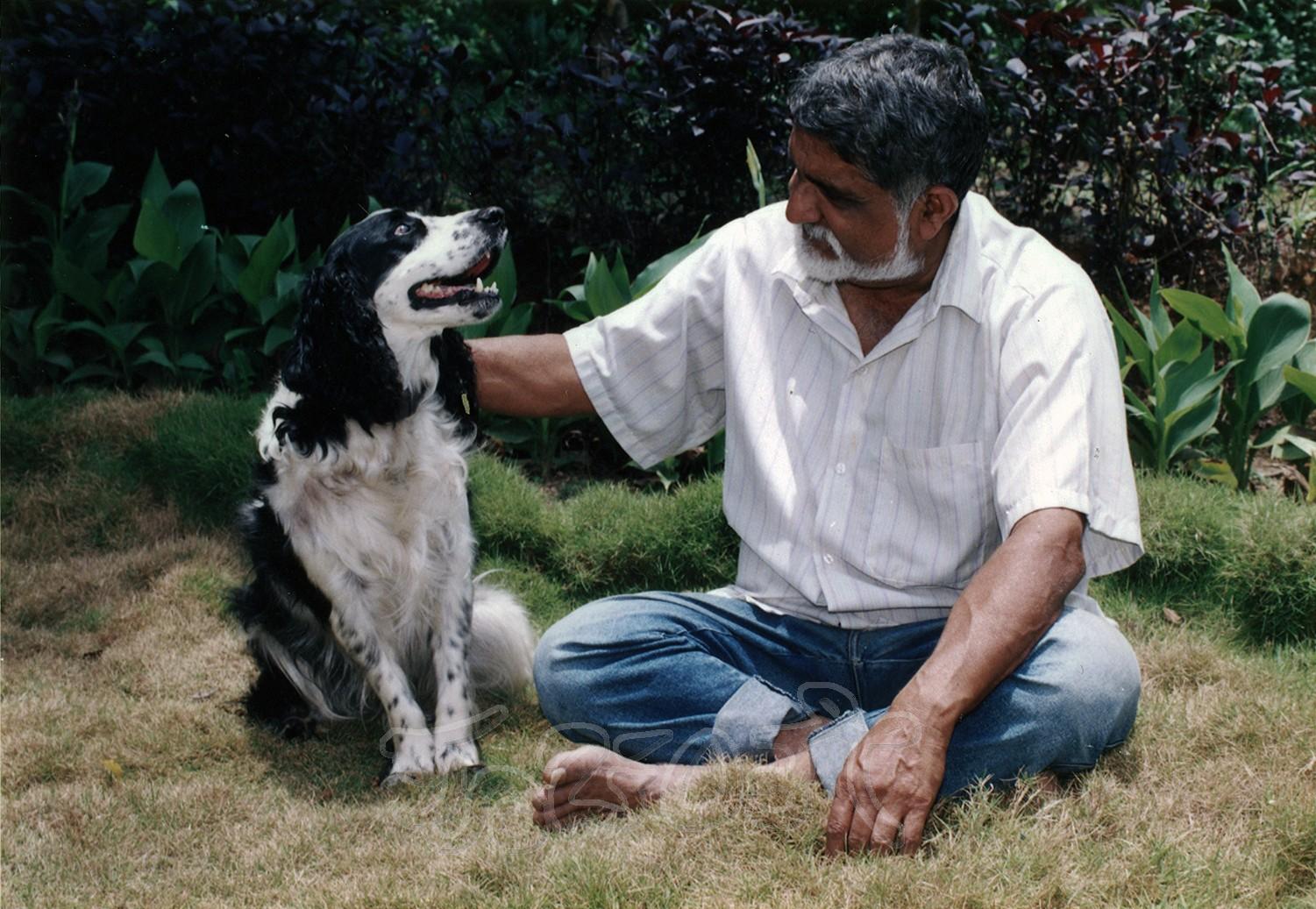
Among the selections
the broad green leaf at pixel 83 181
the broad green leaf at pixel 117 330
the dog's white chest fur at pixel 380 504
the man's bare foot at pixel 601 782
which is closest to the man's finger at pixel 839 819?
the man's bare foot at pixel 601 782

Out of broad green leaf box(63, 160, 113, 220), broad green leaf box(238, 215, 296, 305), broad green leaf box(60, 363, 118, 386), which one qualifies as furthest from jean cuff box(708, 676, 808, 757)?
broad green leaf box(63, 160, 113, 220)

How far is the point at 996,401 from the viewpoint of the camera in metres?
3.00

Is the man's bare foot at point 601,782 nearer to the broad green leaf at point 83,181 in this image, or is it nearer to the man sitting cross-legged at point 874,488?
the man sitting cross-legged at point 874,488

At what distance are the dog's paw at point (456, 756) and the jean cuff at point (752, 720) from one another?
2.22 ft

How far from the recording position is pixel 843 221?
296 cm

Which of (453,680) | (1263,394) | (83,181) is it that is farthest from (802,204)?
(83,181)

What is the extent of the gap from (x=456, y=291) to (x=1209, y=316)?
255 cm

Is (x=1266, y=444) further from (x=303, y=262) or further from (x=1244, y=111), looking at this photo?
(x=303, y=262)

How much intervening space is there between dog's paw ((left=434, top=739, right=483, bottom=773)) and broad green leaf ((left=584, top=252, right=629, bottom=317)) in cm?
185

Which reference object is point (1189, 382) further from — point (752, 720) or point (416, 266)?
point (416, 266)

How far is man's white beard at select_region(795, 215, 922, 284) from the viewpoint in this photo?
2986 millimetres

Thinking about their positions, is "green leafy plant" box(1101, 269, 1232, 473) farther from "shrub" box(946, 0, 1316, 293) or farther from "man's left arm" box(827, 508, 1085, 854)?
"man's left arm" box(827, 508, 1085, 854)

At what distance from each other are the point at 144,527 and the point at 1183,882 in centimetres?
359

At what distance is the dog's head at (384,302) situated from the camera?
129 inches
